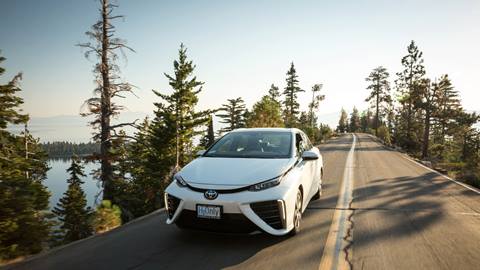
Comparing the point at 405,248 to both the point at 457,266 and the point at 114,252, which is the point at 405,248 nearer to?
the point at 457,266

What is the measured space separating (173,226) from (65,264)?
1.84m

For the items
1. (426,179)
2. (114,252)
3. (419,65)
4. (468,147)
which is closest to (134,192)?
(426,179)

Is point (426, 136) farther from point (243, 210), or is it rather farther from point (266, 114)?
point (243, 210)

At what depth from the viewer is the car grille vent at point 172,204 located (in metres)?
4.35

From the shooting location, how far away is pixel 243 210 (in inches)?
158

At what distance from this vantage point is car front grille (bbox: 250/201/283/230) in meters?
4.08

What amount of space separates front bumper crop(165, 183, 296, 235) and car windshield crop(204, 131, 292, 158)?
46.7 inches

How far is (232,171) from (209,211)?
0.72 metres

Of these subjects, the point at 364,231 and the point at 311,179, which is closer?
the point at 364,231

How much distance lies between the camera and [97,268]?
145 inches

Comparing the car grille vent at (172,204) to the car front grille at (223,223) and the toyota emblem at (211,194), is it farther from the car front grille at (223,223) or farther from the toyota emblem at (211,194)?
the toyota emblem at (211,194)

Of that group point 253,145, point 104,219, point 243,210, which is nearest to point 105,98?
point 104,219

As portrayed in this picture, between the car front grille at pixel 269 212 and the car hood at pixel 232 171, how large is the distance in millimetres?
324

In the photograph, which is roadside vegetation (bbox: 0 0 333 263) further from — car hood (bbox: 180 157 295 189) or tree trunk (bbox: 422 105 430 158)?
tree trunk (bbox: 422 105 430 158)
